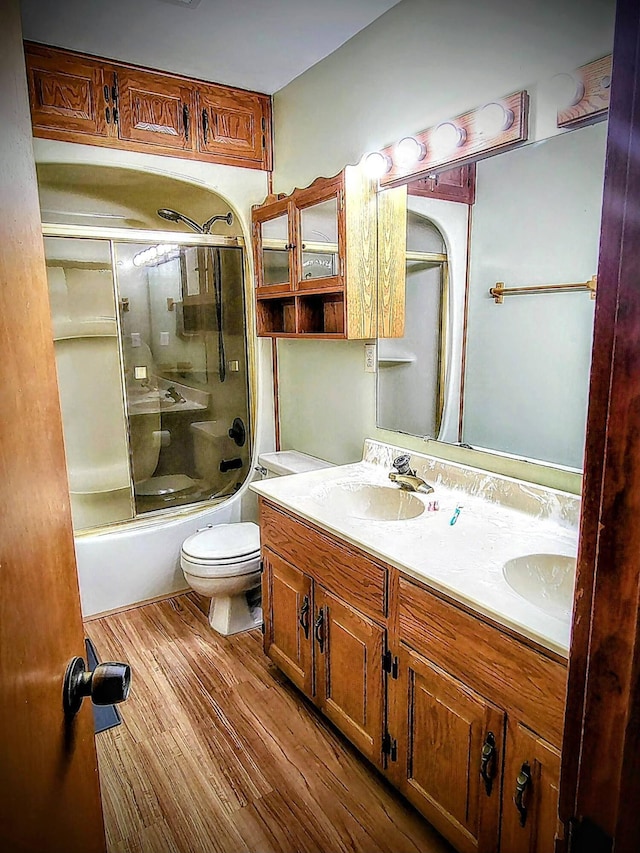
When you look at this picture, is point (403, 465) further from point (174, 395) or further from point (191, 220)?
point (191, 220)

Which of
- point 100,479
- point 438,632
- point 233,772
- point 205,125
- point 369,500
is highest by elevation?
point 205,125

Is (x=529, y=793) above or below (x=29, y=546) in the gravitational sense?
below

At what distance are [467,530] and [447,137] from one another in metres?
1.36

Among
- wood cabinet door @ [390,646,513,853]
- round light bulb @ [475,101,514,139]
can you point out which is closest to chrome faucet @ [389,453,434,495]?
wood cabinet door @ [390,646,513,853]

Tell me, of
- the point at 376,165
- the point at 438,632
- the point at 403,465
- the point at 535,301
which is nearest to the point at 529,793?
the point at 438,632

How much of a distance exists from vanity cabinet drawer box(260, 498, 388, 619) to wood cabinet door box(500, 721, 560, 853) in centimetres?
50

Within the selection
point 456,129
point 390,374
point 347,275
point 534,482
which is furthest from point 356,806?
point 456,129

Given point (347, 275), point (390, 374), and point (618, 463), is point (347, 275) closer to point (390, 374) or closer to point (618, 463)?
point (390, 374)

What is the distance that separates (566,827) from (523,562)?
104 centimetres

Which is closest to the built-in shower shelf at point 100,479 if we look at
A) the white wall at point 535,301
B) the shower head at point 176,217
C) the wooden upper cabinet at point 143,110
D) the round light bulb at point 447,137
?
the shower head at point 176,217

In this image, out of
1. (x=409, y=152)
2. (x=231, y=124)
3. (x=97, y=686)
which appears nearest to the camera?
(x=97, y=686)

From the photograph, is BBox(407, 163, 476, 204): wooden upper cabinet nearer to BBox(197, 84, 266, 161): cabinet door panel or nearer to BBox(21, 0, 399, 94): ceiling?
BBox(21, 0, 399, 94): ceiling

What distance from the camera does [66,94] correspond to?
252 centimetres

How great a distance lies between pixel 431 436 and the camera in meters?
2.24
